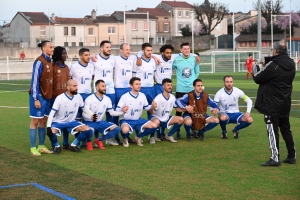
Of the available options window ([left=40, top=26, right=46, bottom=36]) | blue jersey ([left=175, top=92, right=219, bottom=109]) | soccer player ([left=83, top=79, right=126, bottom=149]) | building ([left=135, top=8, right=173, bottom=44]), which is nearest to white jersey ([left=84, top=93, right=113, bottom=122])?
soccer player ([left=83, top=79, right=126, bottom=149])

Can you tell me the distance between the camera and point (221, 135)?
13.4 metres

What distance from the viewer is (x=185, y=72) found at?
13273mm

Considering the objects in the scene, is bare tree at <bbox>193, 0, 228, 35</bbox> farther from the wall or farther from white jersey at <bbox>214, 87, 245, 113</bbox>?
white jersey at <bbox>214, 87, 245, 113</bbox>

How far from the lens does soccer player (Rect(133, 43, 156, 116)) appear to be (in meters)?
12.8

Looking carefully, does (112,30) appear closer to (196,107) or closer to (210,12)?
(210,12)

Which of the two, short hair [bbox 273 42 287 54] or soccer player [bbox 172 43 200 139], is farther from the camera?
soccer player [bbox 172 43 200 139]

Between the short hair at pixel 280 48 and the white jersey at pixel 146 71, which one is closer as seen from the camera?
the short hair at pixel 280 48

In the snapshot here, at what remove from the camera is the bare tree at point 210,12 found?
3932 inches

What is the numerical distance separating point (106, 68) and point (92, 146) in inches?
65.0

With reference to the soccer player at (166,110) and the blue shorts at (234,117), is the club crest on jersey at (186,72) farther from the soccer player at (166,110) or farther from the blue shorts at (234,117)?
the blue shorts at (234,117)

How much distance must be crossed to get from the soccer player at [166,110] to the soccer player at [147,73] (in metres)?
0.55

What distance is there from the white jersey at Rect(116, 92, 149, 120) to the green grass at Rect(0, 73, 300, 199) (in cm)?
62

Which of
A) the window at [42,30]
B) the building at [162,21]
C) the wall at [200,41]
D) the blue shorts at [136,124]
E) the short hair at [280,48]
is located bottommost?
the blue shorts at [136,124]

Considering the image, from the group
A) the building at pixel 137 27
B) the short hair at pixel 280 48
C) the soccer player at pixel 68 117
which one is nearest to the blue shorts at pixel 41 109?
the soccer player at pixel 68 117
